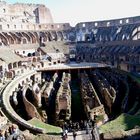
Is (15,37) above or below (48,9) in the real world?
below

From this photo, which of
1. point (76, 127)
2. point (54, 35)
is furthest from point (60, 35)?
point (76, 127)

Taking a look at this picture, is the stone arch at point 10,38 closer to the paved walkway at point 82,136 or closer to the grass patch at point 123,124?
the grass patch at point 123,124

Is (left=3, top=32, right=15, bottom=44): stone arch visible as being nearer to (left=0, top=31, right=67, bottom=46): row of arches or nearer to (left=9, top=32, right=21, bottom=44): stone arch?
(left=0, top=31, right=67, bottom=46): row of arches

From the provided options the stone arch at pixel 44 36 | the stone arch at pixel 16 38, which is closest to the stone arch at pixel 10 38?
the stone arch at pixel 16 38

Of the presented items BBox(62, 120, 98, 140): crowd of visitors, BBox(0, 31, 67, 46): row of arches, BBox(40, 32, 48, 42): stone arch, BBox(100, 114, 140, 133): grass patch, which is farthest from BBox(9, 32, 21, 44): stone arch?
BBox(100, 114, 140, 133): grass patch

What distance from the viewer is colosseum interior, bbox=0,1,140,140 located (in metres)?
18.8

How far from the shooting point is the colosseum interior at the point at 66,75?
18.8m

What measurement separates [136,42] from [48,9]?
25.8 metres

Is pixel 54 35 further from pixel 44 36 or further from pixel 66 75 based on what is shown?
pixel 66 75

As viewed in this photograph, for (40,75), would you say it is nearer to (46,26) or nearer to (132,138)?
(46,26)

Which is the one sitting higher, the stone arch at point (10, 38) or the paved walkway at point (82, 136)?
the stone arch at point (10, 38)

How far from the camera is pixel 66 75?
129 ft

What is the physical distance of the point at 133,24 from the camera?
55125 millimetres

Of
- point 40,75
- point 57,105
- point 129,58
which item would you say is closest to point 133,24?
point 129,58
